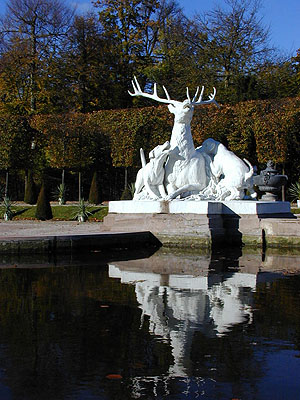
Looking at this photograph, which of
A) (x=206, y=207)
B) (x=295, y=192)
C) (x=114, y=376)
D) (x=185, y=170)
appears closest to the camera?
(x=114, y=376)

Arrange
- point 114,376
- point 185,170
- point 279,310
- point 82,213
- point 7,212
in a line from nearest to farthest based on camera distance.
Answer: point 114,376, point 279,310, point 185,170, point 82,213, point 7,212

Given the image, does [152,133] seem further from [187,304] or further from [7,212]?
[187,304]

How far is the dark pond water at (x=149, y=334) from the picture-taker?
157 inches

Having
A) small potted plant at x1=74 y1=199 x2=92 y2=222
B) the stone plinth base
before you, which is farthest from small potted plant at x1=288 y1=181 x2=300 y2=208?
the stone plinth base

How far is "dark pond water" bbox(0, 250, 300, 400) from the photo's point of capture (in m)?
3.98

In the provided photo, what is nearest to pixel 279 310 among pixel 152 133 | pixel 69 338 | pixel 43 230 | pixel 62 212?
pixel 69 338

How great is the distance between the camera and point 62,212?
2119 cm

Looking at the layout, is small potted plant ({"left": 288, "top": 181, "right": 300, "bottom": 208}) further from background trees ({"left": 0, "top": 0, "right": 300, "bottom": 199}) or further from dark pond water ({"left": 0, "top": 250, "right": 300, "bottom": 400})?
dark pond water ({"left": 0, "top": 250, "right": 300, "bottom": 400})

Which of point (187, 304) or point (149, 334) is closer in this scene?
point (149, 334)

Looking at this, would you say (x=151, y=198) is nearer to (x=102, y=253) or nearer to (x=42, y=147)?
(x=102, y=253)

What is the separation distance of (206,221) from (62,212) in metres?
9.58

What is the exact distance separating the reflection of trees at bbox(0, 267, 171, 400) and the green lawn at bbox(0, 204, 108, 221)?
1237cm

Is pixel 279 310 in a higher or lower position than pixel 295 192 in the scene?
lower

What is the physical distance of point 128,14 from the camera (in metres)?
33.2
